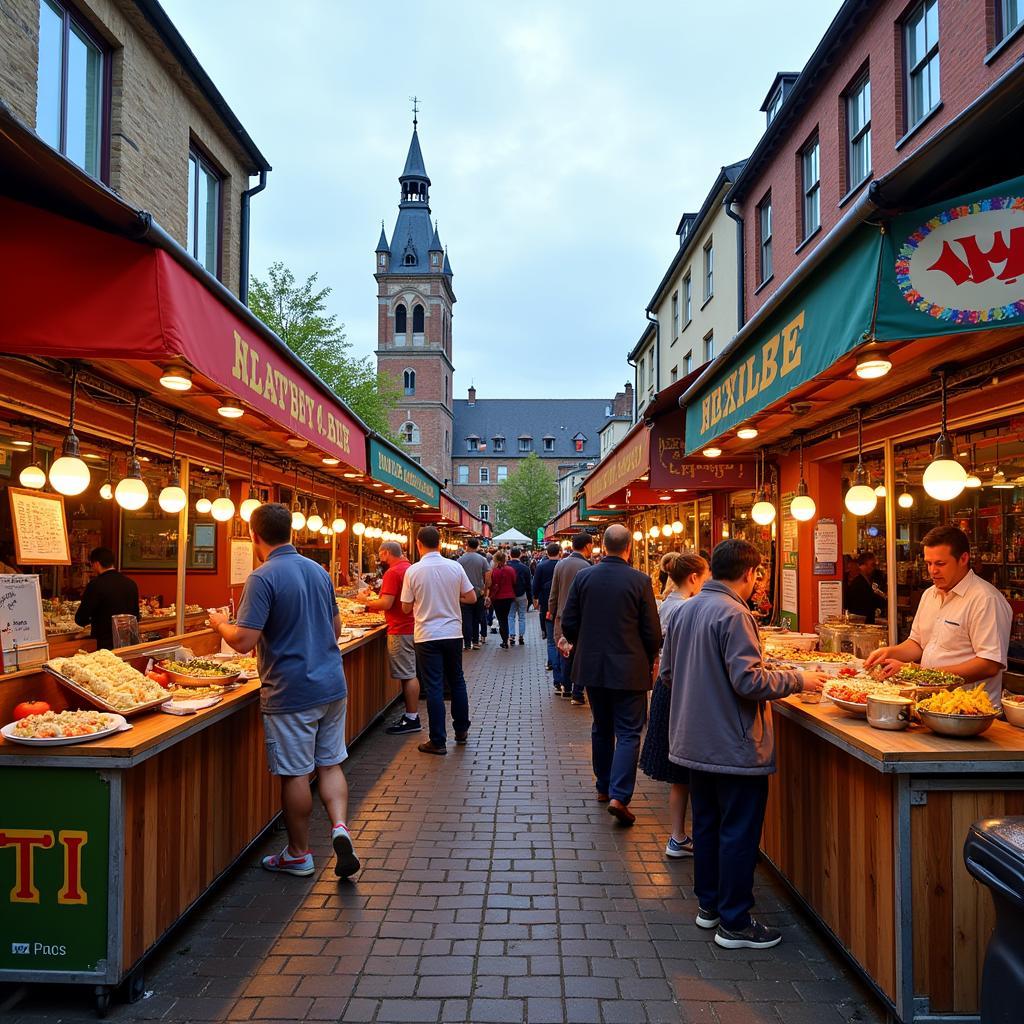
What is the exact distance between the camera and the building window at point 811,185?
14.7 meters

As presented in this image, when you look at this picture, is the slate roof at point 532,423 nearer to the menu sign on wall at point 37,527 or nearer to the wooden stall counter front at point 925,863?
the menu sign on wall at point 37,527

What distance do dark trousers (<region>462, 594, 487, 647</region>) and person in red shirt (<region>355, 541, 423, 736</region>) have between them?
5.73 meters

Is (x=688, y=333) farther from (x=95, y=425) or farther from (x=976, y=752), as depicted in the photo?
(x=976, y=752)

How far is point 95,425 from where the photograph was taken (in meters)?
6.28

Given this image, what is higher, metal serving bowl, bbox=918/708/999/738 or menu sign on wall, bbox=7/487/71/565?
menu sign on wall, bbox=7/487/71/565

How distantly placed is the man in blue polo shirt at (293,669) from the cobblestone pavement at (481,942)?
0.36 meters

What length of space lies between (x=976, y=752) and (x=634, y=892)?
2.18 metres

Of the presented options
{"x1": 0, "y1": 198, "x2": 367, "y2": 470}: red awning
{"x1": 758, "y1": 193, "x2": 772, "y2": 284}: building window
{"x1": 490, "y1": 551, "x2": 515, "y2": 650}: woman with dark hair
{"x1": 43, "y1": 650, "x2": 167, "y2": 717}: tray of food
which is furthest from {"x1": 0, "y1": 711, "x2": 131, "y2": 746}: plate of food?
{"x1": 758, "y1": 193, "x2": 772, "y2": 284}: building window

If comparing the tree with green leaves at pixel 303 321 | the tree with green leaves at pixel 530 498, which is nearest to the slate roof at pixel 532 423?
the tree with green leaves at pixel 530 498

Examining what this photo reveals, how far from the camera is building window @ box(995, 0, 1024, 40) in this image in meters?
8.86

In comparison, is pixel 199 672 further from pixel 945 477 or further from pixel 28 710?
pixel 945 477

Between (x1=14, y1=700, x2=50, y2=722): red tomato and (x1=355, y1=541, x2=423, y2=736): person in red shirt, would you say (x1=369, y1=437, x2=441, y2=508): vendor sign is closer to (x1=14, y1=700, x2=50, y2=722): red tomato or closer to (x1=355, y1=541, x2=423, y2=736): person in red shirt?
(x1=355, y1=541, x2=423, y2=736): person in red shirt

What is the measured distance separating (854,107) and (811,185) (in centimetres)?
191

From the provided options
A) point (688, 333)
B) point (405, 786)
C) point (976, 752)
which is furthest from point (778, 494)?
point (688, 333)
